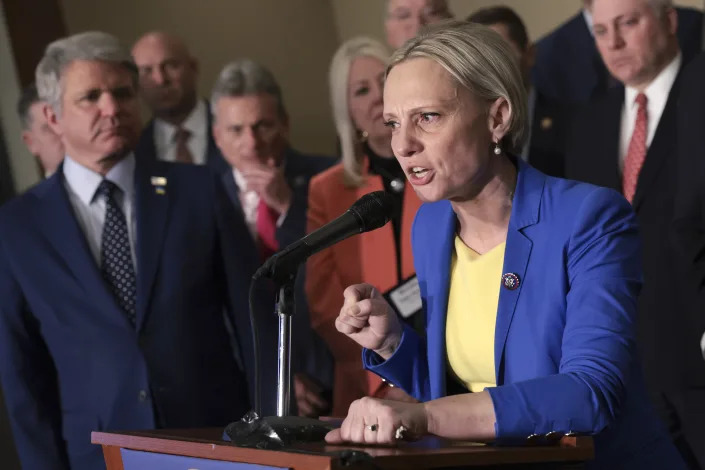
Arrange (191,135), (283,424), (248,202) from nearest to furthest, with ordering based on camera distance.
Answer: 1. (283,424)
2. (248,202)
3. (191,135)

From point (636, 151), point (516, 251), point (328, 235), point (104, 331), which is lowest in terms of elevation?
point (104, 331)

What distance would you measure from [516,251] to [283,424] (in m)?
0.55

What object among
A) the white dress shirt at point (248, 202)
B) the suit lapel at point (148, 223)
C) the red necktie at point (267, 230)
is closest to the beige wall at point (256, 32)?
the white dress shirt at point (248, 202)

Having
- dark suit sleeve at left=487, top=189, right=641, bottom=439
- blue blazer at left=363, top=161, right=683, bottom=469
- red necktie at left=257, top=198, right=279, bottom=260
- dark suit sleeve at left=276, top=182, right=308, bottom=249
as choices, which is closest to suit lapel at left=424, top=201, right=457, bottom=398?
blue blazer at left=363, top=161, right=683, bottom=469

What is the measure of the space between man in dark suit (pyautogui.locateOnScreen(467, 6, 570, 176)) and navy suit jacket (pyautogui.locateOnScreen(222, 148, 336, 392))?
0.88 m

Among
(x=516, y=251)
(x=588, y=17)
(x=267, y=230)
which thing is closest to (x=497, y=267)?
(x=516, y=251)

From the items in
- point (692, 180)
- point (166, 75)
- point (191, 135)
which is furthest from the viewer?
point (166, 75)

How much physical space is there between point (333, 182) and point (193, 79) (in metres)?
1.33

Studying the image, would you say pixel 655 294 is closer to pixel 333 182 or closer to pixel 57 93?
pixel 333 182

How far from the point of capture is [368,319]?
1946 millimetres

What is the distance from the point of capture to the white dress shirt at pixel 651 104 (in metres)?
3.62

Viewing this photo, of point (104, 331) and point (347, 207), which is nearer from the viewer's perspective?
point (104, 331)

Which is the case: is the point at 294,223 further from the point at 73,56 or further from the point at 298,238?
the point at 73,56

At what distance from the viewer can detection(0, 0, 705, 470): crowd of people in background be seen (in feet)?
10.6
